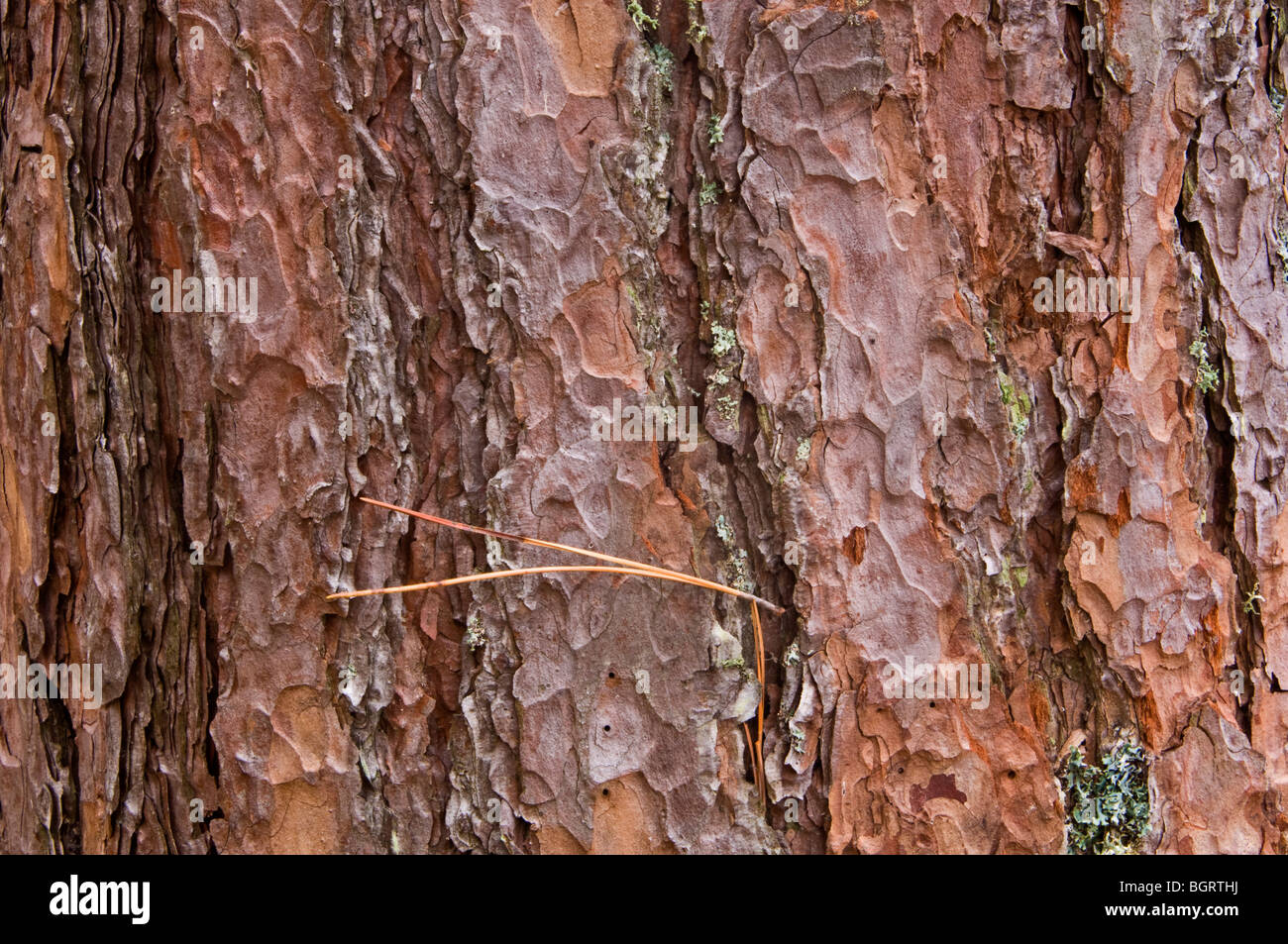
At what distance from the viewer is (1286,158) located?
1318mm

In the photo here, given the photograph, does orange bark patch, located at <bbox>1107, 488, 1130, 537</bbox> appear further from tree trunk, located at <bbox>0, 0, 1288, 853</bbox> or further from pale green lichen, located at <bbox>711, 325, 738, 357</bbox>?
pale green lichen, located at <bbox>711, 325, 738, 357</bbox>

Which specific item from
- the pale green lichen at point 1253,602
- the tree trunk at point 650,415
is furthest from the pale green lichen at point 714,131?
the pale green lichen at point 1253,602

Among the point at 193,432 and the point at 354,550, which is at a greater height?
the point at 193,432

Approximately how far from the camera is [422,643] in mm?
1225

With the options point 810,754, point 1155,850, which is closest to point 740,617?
point 810,754

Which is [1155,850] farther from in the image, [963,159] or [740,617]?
[963,159]

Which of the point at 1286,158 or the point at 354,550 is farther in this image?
the point at 1286,158

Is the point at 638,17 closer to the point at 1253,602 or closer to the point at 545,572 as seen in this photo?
the point at 545,572

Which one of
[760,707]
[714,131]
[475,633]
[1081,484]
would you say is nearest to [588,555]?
[475,633]

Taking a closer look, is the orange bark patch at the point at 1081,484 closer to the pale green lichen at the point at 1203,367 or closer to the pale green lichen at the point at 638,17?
the pale green lichen at the point at 1203,367

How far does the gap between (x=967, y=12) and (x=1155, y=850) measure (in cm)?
127

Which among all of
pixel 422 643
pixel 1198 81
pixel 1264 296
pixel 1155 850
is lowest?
pixel 1155 850

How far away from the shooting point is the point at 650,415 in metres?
1.19

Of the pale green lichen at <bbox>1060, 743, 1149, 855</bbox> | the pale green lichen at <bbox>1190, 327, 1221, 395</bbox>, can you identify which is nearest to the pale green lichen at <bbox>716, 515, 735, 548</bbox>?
the pale green lichen at <bbox>1060, 743, 1149, 855</bbox>
